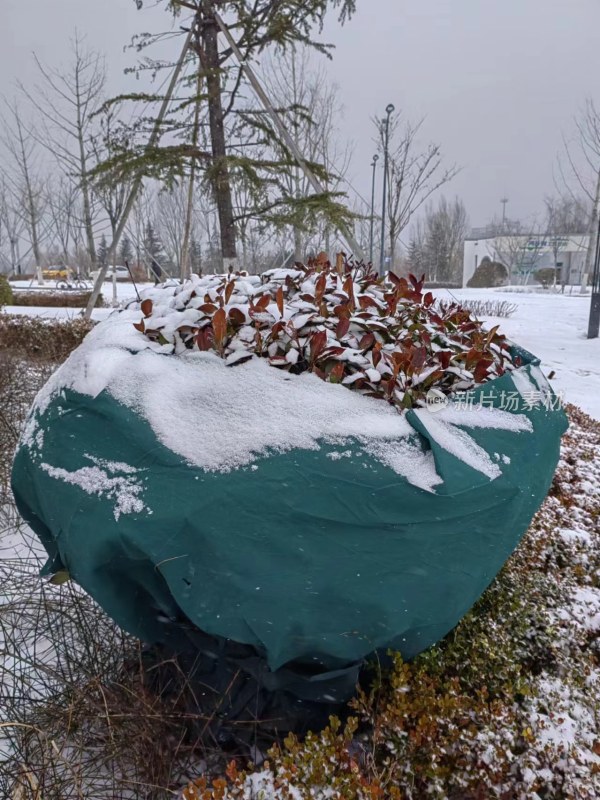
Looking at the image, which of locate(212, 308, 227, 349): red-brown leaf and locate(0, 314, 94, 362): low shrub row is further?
locate(0, 314, 94, 362): low shrub row

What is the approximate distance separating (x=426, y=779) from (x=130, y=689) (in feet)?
3.24

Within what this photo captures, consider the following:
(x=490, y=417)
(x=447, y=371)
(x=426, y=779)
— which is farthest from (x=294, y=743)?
(x=447, y=371)

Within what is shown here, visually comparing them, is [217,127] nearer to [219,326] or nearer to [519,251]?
[219,326]

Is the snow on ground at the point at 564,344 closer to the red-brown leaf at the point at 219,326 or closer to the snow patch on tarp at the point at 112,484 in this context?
the red-brown leaf at the point at 219,326

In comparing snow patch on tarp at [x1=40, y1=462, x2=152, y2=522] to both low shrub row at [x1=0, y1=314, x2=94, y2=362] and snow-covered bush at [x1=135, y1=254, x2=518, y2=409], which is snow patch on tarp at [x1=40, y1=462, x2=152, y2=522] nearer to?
snow-covered bush at [x1=135, y1=254, x2=518, y2=409]

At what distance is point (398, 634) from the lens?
4.91 ft

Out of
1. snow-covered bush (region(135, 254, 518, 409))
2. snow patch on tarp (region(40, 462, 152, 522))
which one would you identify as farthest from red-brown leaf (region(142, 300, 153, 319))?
snow patch on tarp (region(40, 462, 152, 522))

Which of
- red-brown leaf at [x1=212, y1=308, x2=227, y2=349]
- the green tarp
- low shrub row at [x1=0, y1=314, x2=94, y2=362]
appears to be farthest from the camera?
low shrub row at [x1=0, y1=314, x2=94, y2=362]

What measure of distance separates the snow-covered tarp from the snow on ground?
2645 millimetres

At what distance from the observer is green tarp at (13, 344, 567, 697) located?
1.36m

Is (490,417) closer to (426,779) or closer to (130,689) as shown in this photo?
(426,779)

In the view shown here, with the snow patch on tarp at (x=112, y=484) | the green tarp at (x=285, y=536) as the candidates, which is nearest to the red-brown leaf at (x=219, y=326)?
the green tarp at (x=285, y=536)

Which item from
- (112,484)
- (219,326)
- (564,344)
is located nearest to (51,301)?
(564,344)

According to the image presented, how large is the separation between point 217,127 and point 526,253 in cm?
4227
